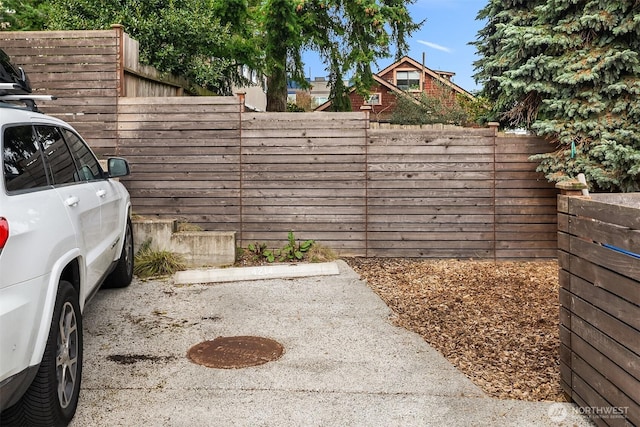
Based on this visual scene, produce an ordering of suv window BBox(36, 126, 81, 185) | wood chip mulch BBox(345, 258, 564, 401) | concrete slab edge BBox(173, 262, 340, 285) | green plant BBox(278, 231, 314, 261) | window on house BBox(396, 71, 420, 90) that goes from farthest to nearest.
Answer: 1. window on house BBox(396, 71, 420, 90)
2. green plant BBox(278, 231, 314, 261)
3. concrete slab edge BBox(173, 262, 340, 285)
4. wood chip mulch BBox(345, 258, 564, 401)
5. suv window BBox(36, 126, 81, 185)

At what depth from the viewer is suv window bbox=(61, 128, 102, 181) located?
168 inches

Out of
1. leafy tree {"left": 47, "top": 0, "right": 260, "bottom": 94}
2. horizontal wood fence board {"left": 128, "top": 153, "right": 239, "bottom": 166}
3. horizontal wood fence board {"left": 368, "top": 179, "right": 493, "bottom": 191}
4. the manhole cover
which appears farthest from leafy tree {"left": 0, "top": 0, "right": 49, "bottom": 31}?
the manhole cover

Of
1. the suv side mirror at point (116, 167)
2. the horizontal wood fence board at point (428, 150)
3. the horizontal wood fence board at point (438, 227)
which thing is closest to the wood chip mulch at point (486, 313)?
the horizontal wood fence board at point (438, 227)

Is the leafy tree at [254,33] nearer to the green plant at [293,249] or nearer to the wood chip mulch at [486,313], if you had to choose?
the green plant at [293,249]

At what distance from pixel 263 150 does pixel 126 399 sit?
4.92 meters

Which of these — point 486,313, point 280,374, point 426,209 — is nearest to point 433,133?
point 426,209

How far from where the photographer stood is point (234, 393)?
358cm

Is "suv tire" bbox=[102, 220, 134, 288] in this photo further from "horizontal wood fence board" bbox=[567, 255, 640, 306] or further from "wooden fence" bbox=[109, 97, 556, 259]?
"horizontal wood fence board" bbox=[567, 255, 640, 306]

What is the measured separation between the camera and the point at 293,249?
7781 millimetres

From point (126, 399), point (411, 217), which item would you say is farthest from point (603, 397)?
point (411, 217)

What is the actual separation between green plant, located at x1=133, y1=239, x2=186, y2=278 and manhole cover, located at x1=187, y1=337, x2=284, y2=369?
104 inches

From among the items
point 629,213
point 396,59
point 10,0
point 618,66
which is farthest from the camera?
point 396,59

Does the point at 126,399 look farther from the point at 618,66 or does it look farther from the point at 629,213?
the point at 618,66

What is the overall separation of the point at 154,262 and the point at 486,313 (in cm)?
420
